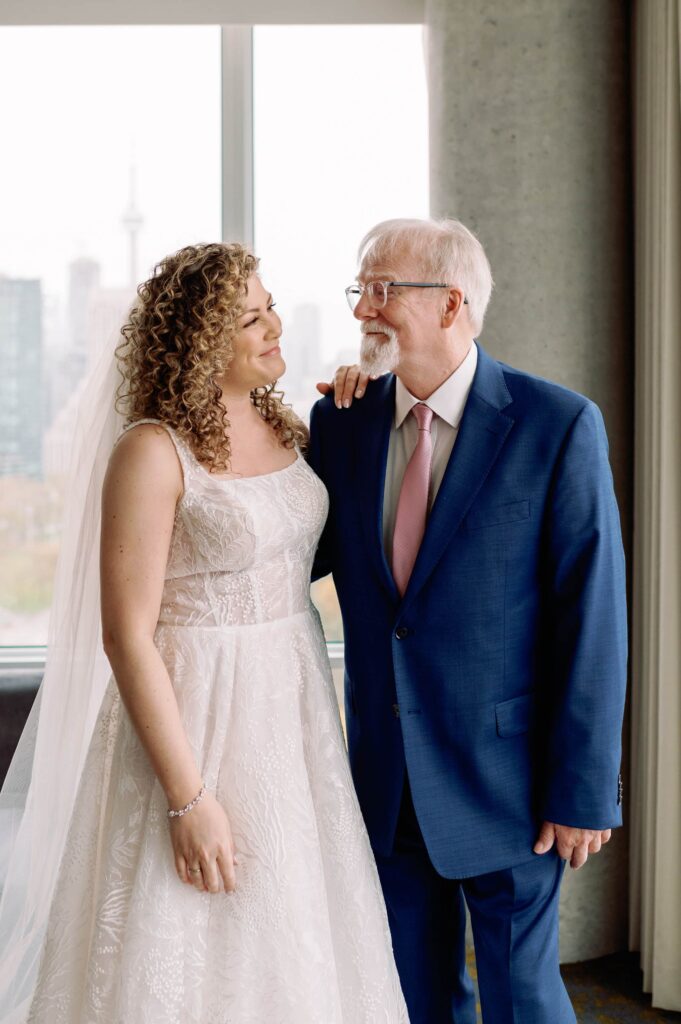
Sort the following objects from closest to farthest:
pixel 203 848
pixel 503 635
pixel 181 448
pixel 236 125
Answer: pixel 203 848
pixel 181 448
pixel 503 635
pixel 236 125

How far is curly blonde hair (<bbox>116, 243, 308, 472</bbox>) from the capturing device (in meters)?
1.68

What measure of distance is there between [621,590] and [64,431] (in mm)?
2059

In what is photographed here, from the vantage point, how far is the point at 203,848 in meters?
1.55

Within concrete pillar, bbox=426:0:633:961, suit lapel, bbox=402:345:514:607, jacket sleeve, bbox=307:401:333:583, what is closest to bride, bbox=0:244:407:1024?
jacket sleeve, bbox=307:401:333:583

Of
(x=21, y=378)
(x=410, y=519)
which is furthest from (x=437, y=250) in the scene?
(x=21, y=378)

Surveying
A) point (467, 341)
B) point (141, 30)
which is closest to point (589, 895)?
point (467, 341)

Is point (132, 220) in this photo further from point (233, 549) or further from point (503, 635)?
point (503, 635)

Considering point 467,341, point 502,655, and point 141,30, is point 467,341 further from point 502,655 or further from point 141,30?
point 141,30

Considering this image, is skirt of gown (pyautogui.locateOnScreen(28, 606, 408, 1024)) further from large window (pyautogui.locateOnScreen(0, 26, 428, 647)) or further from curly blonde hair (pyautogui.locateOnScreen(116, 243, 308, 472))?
large window (pyautogui.locateOnScreen(0, 26, 428, 647))

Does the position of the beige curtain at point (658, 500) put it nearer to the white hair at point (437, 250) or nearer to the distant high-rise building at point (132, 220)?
the white hair at point (437, 250)

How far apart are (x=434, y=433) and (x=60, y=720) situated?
3.18ft

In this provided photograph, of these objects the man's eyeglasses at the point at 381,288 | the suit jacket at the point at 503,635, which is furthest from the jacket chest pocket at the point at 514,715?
the man's eyeglasses at the point at 381,288

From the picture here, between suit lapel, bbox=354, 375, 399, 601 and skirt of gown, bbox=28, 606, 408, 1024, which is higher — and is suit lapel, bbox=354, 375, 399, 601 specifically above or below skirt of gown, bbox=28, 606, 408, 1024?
above

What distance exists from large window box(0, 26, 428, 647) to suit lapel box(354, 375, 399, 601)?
126cm
